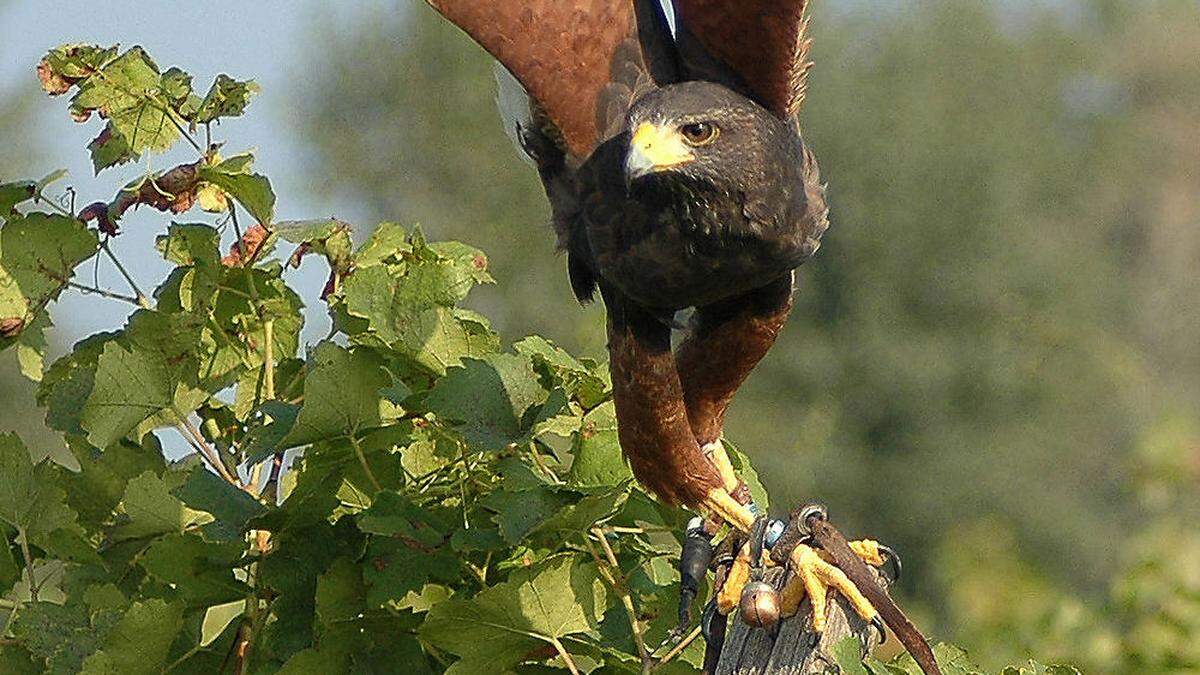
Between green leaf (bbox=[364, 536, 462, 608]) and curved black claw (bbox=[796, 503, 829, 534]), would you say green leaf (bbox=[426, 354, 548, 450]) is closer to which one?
green leaf (bbox=[364, 536, 462, 608])

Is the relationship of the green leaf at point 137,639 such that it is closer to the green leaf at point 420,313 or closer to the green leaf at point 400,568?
the green leaf at point 400,568

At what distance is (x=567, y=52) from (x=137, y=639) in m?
1.44

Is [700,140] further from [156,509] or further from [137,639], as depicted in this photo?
[137,639]

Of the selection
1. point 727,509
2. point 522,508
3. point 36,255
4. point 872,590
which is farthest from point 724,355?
point 36,255

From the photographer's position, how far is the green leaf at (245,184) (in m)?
3.08

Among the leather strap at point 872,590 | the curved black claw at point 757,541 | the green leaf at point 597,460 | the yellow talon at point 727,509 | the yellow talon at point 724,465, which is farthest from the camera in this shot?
the yellow talon at point 724,465

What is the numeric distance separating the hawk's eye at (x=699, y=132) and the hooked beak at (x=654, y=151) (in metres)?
0.01

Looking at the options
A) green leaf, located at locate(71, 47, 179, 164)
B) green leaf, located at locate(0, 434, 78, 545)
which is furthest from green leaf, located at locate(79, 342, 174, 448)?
green leaf, located at locate(71, 47, 179, 164)

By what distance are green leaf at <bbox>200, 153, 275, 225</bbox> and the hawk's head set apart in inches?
25.8

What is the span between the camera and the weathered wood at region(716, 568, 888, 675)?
8.12ft

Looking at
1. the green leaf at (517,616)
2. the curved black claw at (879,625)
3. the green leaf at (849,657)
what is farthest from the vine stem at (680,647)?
the green leaf at (849,657)

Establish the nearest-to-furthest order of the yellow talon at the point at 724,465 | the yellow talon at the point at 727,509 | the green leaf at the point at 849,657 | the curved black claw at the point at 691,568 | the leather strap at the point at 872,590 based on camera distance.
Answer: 1. the green leaf at the point at 849,657
2. the leather strap at the point at 872,590
3. the curved black claw at the point at 691,568
4. the yellow talon at the point at 727,509
5. the yellow talon at the point at 724,465

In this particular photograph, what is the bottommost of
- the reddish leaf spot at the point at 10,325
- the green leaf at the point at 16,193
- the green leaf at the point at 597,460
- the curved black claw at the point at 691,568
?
the curved black claw at the point at 691,568

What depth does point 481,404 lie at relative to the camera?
9.40 feet
